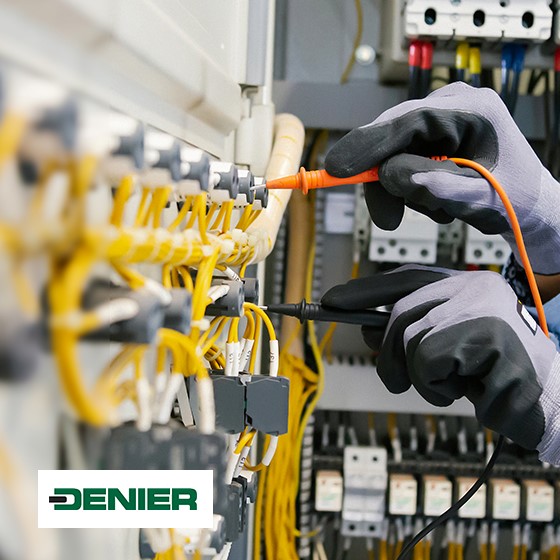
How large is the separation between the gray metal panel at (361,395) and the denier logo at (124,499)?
1032mm

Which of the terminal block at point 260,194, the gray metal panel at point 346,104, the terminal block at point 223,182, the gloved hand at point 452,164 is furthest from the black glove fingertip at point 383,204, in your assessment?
the gray metal panel at point 346,104

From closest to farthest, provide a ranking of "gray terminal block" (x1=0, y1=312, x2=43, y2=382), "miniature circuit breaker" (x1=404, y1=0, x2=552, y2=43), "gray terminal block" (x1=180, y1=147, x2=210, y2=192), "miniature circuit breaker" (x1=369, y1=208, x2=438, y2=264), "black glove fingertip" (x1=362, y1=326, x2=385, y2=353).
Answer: "gray terminal block" (x1=0, y1=312, x2=43, y2=382), "gray terminal block" (x1=180, y1=147, x2=210, y2=192), "black glove fingertip" (x1=362, y1=326, x2=385, y2=353), "miniature circuit breaker" (x1=404, y1=0, x2=552, y2=43), "miniature circuit breaker" (x1=369, y1=208, x2=438, y2=264)

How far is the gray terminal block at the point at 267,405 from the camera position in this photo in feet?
1.66

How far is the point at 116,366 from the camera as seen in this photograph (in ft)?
0.80

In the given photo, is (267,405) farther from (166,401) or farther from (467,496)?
(467,496)

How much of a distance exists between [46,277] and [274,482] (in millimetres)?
1147

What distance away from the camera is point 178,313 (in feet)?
0.92

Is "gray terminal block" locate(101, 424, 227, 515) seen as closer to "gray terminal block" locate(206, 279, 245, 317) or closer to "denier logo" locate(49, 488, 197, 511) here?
"denier logo" locate(49, 488, 197, 511)

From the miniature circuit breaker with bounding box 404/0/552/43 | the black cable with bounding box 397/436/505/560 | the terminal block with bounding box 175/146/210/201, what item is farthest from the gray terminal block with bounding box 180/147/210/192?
Result: the miniature circuit breaker with bounding box 404/0/552/43

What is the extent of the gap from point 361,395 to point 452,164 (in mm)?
752

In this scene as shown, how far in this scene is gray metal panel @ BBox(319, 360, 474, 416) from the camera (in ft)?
4.22

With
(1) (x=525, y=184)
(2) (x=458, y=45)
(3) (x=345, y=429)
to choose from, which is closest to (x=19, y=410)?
(1) (x=525, y=184)

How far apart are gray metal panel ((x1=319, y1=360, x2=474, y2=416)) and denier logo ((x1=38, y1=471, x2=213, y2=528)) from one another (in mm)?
1023

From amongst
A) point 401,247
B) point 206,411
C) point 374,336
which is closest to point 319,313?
point 374,336
